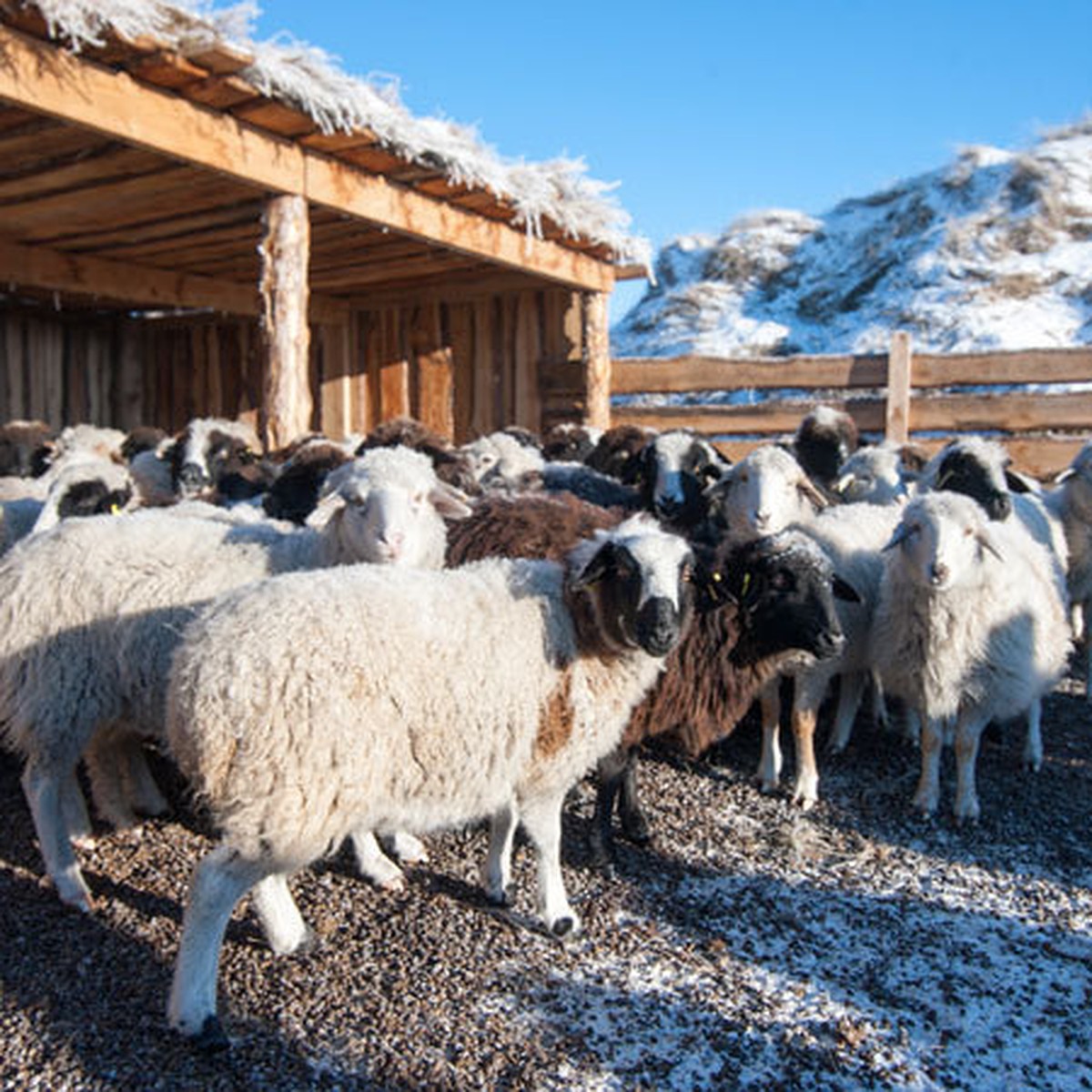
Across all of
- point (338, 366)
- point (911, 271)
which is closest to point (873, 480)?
point (338, 366)

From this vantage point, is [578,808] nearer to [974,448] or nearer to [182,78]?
[974,448]

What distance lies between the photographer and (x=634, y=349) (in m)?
17.5

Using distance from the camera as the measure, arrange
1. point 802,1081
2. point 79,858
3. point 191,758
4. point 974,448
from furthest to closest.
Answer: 1. point 974,448
2. point 79,858
3. point 191,758
4. point 802,1081

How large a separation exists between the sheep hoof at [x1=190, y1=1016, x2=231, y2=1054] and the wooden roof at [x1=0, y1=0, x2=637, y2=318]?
4.11 metres

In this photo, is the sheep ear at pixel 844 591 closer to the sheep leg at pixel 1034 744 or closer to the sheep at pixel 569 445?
the sheep leg at pixel 1034 744

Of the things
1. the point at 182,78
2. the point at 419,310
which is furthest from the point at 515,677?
the point at 419,310

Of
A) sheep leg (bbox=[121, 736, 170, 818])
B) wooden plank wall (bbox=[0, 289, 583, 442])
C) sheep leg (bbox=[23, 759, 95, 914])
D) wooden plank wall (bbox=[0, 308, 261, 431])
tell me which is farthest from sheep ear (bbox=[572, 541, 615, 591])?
wooden plank wall (bbox=[0, 308, 261, 431])

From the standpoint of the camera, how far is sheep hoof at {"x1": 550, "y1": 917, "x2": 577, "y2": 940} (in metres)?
2.80

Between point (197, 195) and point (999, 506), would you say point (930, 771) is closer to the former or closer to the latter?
point (999, 506)

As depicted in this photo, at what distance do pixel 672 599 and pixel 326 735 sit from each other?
1.07m

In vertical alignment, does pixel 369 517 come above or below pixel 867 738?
above

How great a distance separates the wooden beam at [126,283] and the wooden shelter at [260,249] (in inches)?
0.8

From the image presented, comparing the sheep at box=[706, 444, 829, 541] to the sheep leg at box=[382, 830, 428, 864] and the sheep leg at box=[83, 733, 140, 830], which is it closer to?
the sheep leg at box=[382, 830, 428, 864]

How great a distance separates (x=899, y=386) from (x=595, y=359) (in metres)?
2.90
